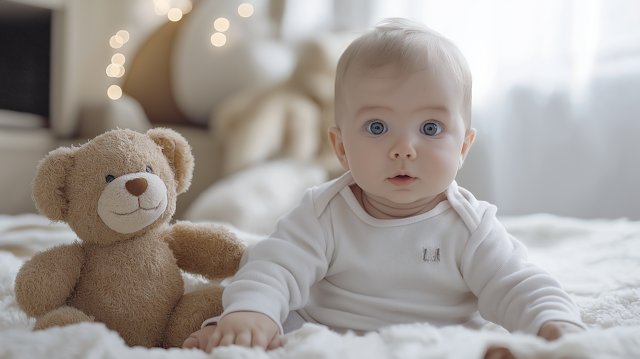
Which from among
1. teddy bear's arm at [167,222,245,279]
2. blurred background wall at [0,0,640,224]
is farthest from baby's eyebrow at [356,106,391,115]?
blurred background wall at [0,0,640,224]

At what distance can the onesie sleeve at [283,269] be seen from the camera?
57 centimetres

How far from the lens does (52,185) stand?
0.55m

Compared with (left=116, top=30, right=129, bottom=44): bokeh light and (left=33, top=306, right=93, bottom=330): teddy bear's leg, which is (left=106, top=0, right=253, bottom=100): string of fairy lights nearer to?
(left=116, top=30, right=129, bottom=44): bokeh light

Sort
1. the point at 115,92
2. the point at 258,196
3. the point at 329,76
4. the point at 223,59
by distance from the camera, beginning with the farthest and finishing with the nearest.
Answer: the point at 115,92
the point at 223,59
the point at 329,76
the point at 258,196

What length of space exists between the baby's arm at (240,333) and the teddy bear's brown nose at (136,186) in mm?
160

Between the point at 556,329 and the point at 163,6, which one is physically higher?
the point at 163,6

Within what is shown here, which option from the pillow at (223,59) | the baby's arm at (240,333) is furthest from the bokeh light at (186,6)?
the baby's arm at (240,333)

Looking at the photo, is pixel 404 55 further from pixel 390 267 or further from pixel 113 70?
pixel 113 70

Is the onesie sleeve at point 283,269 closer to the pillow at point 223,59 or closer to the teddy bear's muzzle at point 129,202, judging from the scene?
the teddy bear's muzzle at point 129,202

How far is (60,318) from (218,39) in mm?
1640

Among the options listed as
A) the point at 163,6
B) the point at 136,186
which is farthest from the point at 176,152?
the point at 163,6

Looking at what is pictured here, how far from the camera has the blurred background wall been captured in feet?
5.24

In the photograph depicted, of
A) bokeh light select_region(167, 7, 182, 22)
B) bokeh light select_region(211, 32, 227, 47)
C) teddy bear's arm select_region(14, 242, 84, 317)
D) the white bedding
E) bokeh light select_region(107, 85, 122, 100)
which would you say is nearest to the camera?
Result: the white bedding

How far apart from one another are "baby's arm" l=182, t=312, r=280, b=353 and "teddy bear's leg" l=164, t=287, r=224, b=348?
0.03m
